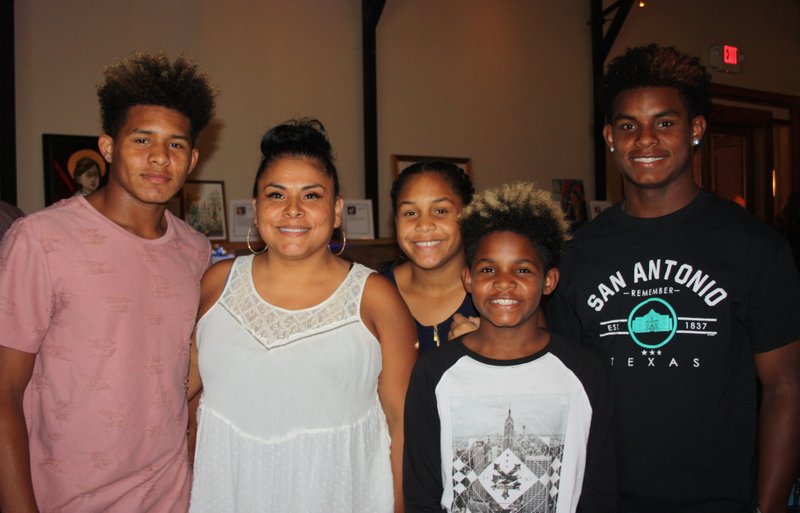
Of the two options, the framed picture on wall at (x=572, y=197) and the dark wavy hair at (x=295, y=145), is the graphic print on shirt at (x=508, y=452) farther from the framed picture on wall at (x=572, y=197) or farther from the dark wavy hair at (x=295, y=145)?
the framed picture on wall at (x=572, y=197)

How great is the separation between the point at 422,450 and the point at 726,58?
27.8 ft

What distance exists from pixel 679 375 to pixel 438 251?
0.82 metres

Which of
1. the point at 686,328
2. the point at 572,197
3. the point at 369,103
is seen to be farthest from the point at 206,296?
the point at 572,197

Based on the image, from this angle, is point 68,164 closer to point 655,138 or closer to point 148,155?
point 148,155

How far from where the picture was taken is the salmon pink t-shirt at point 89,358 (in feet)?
5.39

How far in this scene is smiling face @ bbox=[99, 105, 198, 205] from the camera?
6.01 feet

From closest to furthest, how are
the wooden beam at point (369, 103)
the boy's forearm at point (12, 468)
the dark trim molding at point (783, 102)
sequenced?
1. the boy's forearm at point (12, 468)
2. the wooden beam at point (369, 103)
3. the dark trim molding at point (783, 102)

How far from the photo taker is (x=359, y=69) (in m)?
6.04

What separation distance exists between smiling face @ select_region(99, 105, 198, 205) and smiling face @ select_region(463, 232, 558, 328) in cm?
92

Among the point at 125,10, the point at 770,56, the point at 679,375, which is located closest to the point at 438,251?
the point at 679,375

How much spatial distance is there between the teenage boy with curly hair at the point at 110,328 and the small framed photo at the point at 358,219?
377 cm

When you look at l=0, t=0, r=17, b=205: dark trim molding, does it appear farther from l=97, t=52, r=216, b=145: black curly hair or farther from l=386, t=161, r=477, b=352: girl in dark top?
l=386, t=161, r=477, b=352: girl in dark top

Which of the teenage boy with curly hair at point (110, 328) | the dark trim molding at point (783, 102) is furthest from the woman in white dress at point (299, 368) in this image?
the dark trim molding at point (783, 102)

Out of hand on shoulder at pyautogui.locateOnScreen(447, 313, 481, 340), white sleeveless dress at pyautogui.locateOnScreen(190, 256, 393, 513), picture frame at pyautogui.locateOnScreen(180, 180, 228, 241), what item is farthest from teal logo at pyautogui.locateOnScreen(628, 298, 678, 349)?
picture frame at pyautogui.locateOnScreen(180, 180, 228, 241)
